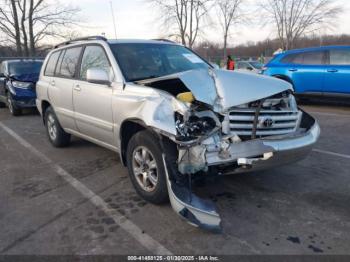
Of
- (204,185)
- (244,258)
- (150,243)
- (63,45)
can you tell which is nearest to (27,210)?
(150,243)

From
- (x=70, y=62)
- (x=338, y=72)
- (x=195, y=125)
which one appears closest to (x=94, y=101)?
(x=70, y=62)

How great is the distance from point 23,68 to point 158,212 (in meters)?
9.09

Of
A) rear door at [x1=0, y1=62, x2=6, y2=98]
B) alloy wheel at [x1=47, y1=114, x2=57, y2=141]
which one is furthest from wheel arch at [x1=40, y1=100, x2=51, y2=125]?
rear door at [x1=0, y1=62, x2=6, y2=98]

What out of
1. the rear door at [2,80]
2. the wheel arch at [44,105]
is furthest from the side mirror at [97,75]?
the rear door at [2,80]

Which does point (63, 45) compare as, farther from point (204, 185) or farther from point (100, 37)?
point (204, 185)

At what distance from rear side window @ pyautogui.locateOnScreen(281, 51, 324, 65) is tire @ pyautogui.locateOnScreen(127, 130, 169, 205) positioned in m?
7.87

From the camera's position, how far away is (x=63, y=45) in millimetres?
5738

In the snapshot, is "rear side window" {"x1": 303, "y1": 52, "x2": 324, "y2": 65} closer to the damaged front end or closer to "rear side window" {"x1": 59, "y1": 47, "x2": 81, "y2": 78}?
the damaged front end

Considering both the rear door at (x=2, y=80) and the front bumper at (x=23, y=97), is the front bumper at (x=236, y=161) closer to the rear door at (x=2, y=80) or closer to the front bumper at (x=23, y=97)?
the front bumper at (x=23, y=97)

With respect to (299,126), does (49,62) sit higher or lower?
higher

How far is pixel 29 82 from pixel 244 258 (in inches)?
363

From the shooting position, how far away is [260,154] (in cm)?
321

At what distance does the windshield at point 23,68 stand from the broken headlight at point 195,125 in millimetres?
8818

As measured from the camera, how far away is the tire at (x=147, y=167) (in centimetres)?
340
